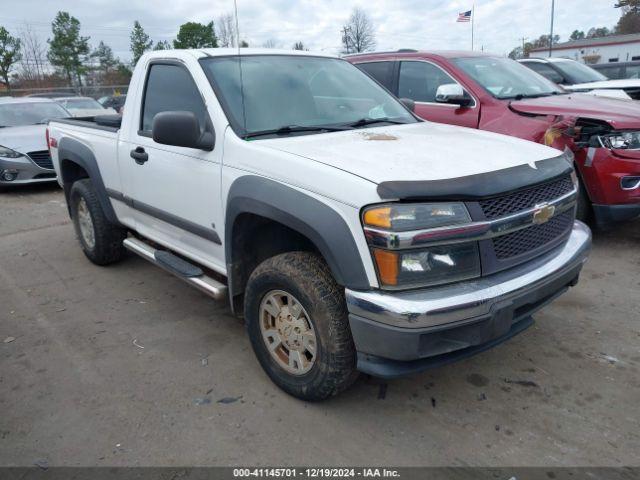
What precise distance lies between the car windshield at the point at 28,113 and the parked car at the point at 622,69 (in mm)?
12725

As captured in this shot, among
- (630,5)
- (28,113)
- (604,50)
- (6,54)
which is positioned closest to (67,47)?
(6,54)

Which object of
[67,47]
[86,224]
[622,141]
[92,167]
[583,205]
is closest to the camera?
[92,167]

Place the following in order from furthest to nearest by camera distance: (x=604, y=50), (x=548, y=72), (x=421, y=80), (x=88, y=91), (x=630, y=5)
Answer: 1. (x=630, y=5)
2. (x=604, y=50)
3. (x=88, y=91)
4. (x=548, y=72)
5. (x=421, y=80)

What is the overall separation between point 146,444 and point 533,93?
5.37 m

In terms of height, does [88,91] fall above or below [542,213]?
above

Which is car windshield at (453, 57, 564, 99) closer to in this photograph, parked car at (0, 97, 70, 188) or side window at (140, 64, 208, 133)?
side window at (140, 64, 208, 133)

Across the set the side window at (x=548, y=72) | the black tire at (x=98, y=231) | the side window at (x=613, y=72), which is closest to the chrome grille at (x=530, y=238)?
the black tire at (x=98, y=231)

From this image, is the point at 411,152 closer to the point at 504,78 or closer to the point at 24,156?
the point at 504,78

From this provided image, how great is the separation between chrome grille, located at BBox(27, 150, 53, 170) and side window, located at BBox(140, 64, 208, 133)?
224 inches

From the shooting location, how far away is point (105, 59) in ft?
149

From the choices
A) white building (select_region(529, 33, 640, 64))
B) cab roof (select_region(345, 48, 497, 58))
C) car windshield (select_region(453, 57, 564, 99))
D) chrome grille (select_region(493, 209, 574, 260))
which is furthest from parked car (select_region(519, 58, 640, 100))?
white building (select_region(529, 33, 640, 64))

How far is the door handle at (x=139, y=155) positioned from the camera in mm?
3826

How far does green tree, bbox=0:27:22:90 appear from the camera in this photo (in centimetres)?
3341

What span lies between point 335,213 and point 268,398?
1.25m
